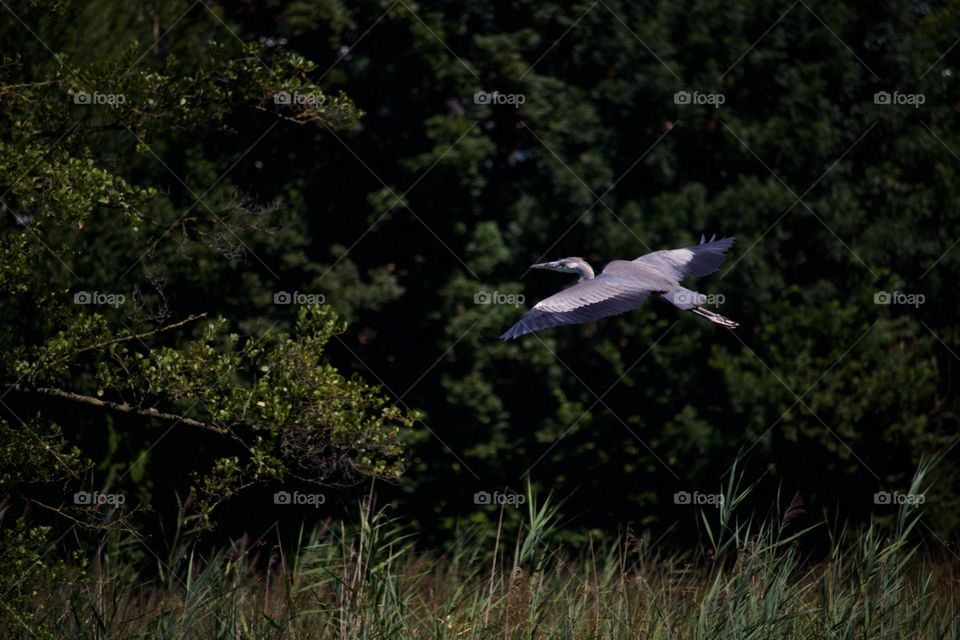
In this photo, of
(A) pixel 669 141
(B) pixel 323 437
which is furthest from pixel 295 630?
(A) pixel 669 141

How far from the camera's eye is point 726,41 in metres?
13.2

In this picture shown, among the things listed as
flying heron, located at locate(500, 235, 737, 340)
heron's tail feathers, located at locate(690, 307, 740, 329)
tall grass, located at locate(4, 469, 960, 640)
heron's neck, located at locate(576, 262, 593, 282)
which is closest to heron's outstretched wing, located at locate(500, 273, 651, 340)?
flying heron, located at locate(500, 235, 737, 340)

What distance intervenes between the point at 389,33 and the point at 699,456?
570cm

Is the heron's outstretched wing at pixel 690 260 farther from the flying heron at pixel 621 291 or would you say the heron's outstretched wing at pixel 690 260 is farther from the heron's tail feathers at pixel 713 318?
the heron's tail feathers at pixel 713 318

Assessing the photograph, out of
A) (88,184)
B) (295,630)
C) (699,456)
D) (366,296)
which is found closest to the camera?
(295,630)

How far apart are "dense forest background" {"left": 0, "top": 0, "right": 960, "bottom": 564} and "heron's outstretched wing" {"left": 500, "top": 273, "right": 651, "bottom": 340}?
220 inches

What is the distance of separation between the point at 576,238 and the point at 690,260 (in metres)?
5.68

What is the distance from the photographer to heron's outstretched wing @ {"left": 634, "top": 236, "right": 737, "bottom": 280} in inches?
272

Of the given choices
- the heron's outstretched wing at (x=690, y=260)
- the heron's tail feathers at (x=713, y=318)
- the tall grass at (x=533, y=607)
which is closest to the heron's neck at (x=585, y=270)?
the heron's outstretched wing at (x=690, y=260)

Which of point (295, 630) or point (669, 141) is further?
point (669, 141)

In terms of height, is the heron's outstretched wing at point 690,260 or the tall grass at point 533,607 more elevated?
the heron's outstretched wing at point 690,260

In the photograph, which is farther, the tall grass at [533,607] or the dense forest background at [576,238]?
the dense forest background at [576,238]

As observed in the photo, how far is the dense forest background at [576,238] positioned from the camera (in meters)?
12.0

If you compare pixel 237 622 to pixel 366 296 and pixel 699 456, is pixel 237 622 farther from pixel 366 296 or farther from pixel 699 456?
pixel 699 456
